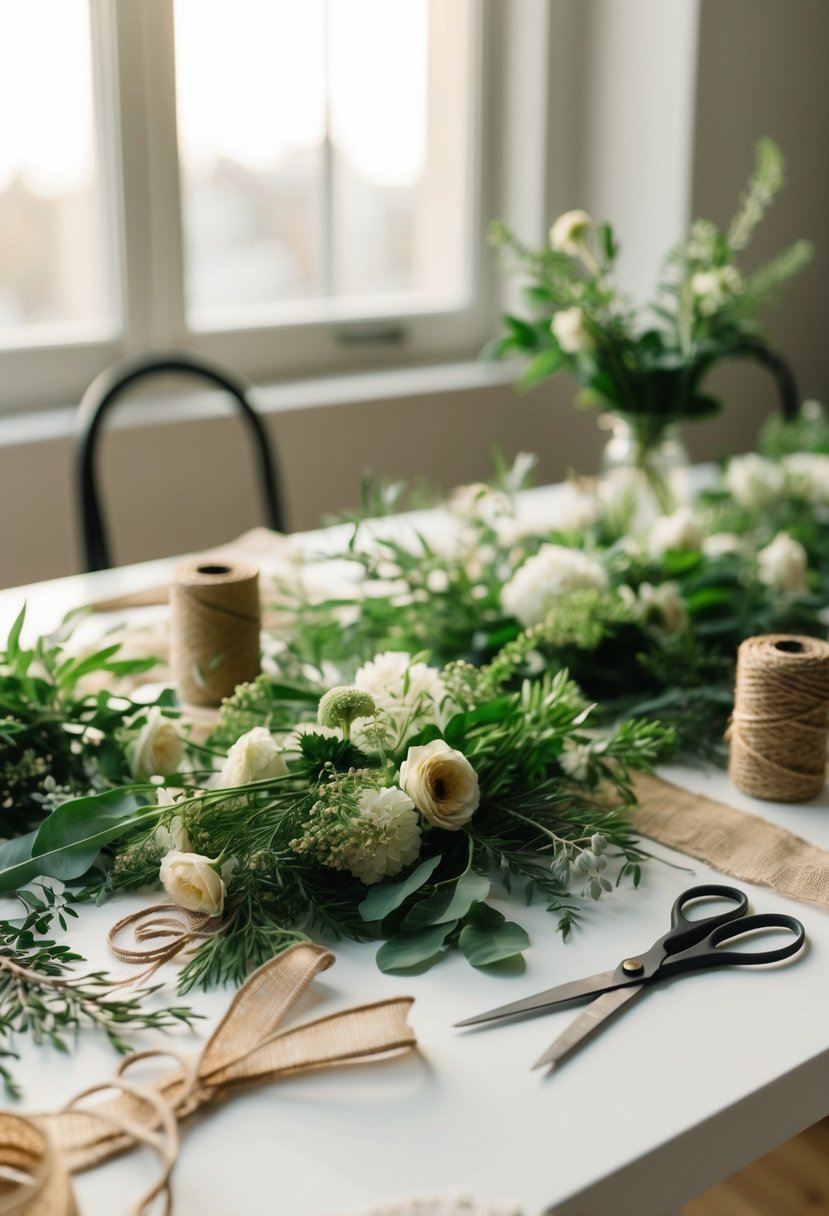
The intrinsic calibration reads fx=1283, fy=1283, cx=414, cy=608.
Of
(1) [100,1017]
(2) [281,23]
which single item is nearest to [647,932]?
(1) [100,1017]

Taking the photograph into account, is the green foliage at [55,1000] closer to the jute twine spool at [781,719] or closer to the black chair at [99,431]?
the jute twine spool at [781,719]

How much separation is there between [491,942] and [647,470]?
853 mm

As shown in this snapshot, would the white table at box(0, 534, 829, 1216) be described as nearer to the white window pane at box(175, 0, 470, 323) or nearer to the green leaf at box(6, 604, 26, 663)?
the green leaf at box(6, 604, 26, 663)

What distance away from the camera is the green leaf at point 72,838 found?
0.78m

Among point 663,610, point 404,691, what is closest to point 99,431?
point 663,610

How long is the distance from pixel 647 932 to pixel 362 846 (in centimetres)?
18

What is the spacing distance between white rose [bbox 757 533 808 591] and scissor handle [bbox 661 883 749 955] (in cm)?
50

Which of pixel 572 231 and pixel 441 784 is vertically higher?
pixel 572 231

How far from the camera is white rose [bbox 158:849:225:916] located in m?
0.74

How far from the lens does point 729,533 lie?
145cm

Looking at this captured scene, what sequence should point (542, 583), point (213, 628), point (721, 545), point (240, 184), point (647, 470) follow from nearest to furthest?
point (213, 628) < point (542, 583) < point (721, 545) < point (647, 470) < point (240, 184)

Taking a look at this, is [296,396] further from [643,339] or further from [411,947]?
[411,947]

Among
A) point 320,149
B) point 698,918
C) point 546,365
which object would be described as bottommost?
point 698,918

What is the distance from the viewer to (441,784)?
0.79m
